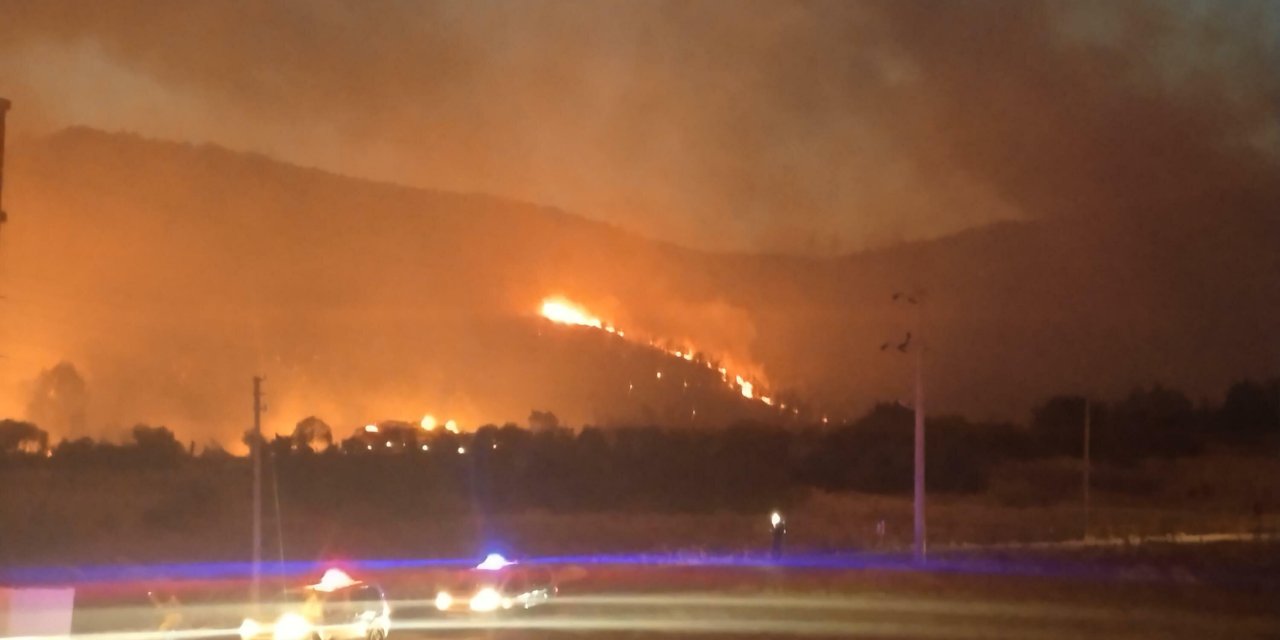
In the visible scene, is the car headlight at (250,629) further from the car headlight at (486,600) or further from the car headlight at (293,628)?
the car headlight at (486,600)

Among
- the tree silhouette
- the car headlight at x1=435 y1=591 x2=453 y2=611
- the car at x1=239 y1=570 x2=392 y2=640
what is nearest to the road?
the car headlight at x1=435 y1=591 x2=453 y2=611

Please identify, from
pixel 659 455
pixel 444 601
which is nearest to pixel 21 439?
pixel 659 455

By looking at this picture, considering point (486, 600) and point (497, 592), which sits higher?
point (497, 592)

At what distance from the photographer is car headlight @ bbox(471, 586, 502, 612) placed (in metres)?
26.8

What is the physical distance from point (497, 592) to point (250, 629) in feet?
24.1

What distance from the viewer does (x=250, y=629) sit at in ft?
68.0

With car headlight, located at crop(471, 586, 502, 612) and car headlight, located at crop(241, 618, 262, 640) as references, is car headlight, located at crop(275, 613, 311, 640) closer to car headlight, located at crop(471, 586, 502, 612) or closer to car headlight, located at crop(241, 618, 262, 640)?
car headlight, located at crop(241, 618, 262, 640)

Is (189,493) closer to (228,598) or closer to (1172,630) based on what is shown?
(228,598)

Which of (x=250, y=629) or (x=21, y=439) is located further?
(x=21, y=439)

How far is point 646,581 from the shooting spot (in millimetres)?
32312

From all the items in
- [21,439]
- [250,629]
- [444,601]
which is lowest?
[444,601]

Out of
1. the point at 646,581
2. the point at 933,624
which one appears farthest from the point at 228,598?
the point at 933,624

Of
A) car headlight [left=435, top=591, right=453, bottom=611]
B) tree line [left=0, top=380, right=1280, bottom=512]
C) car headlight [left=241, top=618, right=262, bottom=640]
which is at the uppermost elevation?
tree line [left=0, top=380, right=1280, bottom=512]

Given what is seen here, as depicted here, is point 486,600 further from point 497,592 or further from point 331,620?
point 331,620
